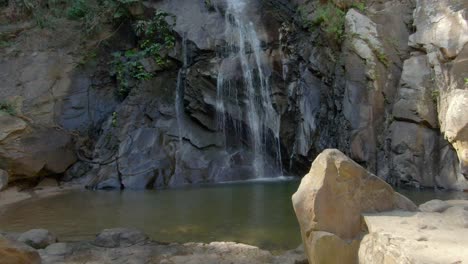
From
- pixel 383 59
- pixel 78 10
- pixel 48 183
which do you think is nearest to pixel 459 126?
pixel 383 59

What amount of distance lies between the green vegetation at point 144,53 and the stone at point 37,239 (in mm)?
8145

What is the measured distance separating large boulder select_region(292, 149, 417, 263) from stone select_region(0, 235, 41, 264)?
8.31 feet

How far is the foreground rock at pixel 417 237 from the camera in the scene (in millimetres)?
2580

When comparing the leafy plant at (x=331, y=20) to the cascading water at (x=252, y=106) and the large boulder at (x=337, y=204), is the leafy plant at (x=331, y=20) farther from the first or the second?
the large boulder at (x=337, y=204)

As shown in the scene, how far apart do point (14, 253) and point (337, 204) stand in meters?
2.87

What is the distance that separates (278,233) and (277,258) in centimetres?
126

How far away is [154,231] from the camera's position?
631 centimetres

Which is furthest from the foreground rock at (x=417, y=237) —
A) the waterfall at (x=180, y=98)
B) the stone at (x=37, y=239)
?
the waterfall at (x=180, y=98)

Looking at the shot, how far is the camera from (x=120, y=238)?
561 cm

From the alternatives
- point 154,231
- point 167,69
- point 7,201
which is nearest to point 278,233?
point 154,231

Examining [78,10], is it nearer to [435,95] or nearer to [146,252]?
[435,95]

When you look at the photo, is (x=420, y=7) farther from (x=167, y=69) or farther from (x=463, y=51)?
(x=167, y=69)

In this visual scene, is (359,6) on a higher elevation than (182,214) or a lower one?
higher

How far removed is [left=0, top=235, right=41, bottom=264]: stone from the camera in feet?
13.1
